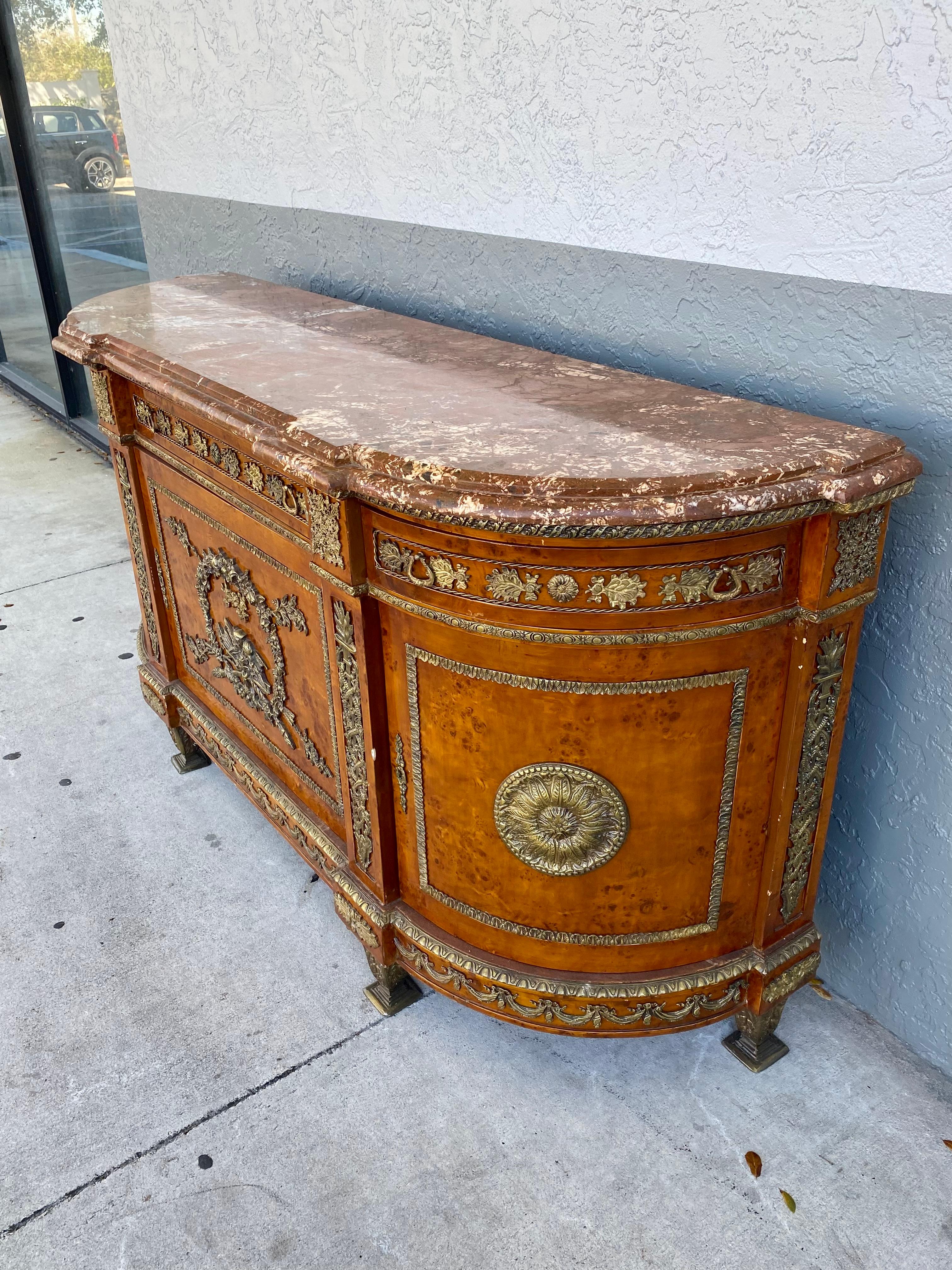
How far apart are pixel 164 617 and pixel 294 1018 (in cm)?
121

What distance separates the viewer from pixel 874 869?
6.23 feet

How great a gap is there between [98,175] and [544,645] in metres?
4.50

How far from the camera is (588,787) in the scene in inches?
60.5

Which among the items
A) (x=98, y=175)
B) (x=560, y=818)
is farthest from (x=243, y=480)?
(x=98, y=175)

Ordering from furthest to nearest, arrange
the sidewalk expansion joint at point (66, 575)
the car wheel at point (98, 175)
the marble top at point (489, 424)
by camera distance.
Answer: the car wheel at point (98, 175) → the sidewalk expansion joint at point (66, 575) → the marble top at point (489, 424)

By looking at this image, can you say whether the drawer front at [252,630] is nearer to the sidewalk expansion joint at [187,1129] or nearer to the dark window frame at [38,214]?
the sidewalk expansion joint at [187,1129]

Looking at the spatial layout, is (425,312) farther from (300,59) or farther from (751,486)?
(751,486)

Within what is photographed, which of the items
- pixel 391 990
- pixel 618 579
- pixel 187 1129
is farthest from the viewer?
pixel 391 990

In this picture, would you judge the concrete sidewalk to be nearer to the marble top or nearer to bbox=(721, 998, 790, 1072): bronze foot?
bbox=(721, 998, 790, 1072): bronze foot

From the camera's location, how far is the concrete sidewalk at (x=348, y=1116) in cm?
159

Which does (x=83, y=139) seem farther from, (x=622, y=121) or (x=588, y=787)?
(x=588, y=787)

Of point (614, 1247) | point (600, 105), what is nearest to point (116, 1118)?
point (614, 1247)

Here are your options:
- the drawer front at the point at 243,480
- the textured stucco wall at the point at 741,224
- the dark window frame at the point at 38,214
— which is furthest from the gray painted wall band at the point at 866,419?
the dark window frame at the point at 38,214

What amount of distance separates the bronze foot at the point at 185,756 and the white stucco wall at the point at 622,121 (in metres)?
1.59
